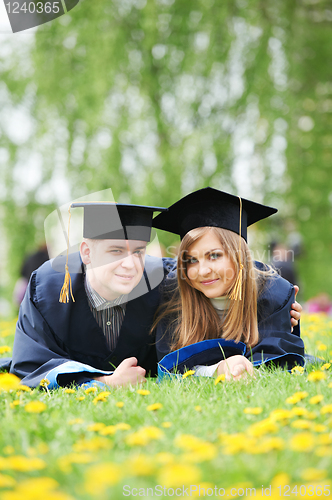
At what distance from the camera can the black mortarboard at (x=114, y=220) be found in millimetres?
2881

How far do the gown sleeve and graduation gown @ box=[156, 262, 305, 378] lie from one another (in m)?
0.46

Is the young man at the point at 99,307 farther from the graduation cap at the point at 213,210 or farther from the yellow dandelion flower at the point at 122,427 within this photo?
the yellow dandelion flower at the point at 122,427

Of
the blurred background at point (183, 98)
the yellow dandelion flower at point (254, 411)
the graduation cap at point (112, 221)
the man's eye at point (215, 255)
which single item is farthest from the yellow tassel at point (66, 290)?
the blurred background at point (183, 98)

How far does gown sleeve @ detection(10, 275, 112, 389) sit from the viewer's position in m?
2.62

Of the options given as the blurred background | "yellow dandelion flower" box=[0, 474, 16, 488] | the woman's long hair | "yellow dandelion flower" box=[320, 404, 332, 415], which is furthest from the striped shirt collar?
the blurred background

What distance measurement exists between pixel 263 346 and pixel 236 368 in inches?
13.2

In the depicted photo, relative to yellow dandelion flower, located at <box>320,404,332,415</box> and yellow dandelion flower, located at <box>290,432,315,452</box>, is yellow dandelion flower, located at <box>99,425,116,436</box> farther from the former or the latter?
yellow dandelion flower, located at <box>320,404,332,415</box>

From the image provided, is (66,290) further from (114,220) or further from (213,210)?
(213,210)

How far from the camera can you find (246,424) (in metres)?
1.69

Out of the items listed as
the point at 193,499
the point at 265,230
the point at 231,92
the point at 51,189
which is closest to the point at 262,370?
the point at 193,499

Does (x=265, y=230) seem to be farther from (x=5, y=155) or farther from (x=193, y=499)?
(x=193, y=499)

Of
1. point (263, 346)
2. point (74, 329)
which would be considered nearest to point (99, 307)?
point (74, 329)

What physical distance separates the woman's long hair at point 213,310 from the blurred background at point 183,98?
3647 millimetres

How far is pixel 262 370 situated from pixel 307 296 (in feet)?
20.9
